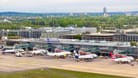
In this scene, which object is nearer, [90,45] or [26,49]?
[90,45]

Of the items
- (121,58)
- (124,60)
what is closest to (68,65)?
(121,58)

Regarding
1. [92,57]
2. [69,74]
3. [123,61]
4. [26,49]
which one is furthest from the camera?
[26,49]

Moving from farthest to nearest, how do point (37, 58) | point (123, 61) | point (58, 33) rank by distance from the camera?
point (58, 33) → point (37, 58) → point (123, 61)

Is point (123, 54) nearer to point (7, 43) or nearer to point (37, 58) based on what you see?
point (37, 58)

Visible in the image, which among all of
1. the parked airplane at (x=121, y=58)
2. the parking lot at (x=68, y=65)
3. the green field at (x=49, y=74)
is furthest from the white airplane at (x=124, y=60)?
the green field at (x=49, y=74)

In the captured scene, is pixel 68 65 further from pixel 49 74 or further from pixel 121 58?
pixel 49 74

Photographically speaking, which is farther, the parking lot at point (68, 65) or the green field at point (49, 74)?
the parking lot at point (68, 65)

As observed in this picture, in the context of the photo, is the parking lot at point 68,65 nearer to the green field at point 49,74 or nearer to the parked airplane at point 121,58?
the parked airplane at point 121,58

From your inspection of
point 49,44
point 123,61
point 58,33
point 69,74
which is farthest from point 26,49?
point 69,74
